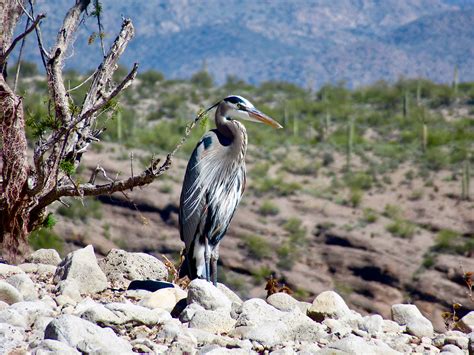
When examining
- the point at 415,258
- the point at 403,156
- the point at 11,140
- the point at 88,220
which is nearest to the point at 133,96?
the point at 403,156

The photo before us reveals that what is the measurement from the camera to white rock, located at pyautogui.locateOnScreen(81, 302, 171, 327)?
6.44 meters

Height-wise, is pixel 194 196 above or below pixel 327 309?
above

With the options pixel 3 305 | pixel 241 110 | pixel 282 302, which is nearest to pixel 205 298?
pixel 282 302

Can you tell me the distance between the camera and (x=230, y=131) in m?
9.04

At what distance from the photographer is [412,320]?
7551mm

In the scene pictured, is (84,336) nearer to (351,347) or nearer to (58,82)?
(351,347)

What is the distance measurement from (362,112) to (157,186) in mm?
19464

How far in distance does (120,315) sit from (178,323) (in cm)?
42

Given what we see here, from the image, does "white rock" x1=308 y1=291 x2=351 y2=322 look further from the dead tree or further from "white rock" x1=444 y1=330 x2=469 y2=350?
the dead tree

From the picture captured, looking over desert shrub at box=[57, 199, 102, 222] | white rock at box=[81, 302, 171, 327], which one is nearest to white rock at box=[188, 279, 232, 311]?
white rock at box=[81, 302, 171, 327]

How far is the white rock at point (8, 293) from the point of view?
7.02 m

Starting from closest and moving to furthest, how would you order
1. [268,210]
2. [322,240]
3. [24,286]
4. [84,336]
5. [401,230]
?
[84,336], [24,286], [322,240], [401,230], [268,210]

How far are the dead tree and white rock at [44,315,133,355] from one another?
2804 millimetres

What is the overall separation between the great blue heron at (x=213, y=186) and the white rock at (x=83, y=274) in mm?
1047
